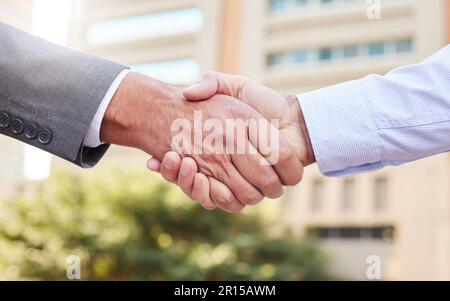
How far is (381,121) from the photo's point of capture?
1.32 metres

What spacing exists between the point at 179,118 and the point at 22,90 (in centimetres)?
32

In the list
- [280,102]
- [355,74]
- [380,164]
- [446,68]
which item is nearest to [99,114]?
[280,102]

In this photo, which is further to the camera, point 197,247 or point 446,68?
point 197,247

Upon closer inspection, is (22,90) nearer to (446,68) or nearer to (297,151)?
(297,151)

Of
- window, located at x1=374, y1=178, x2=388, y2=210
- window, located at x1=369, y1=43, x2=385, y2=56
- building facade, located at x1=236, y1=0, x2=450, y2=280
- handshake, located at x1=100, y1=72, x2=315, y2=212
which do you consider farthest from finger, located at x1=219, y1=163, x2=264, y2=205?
window, located at x1=369, y1=43, x2=385, y2=56

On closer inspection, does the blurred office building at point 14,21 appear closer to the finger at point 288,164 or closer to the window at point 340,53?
the finger at point 288,164

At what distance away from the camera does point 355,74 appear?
46.0ft

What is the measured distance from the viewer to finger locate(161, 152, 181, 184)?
53.4 inches

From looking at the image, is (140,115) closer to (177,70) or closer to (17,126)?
(17,126)

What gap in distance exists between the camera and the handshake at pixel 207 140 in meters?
1.36

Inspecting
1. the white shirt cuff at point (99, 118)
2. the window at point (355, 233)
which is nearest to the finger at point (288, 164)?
the white shirt cuff at point (99, 118)

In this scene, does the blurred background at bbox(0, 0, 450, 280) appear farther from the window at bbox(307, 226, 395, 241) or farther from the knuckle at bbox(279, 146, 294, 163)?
the knuckle at bbox(279, 146, 294, 163)
